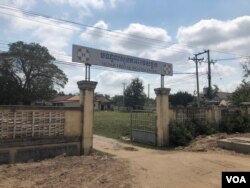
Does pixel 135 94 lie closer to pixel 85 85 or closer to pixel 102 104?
pixel 102 104

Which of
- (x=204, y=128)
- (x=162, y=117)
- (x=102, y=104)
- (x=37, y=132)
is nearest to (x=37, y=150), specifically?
(x=37, y=132)

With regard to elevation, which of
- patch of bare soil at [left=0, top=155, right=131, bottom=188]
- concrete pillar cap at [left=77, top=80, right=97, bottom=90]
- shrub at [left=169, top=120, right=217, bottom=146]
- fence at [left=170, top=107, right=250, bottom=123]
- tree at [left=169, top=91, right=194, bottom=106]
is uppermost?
tree at [left=169, top=91, right=194, bottom=106]

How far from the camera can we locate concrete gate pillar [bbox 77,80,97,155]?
41.7 feet

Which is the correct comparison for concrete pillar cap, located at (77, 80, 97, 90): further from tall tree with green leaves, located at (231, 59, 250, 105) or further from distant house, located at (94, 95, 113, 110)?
distant house, located at (94, 95, 113, 110)

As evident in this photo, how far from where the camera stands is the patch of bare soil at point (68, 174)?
26.0 ft

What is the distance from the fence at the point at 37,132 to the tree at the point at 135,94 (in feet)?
193

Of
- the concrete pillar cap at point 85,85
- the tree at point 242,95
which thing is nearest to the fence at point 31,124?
the concrete pillar cap at point 85,85

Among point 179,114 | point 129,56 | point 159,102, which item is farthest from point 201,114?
point 129,56

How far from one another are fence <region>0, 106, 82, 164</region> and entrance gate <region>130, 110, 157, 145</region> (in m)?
5.12

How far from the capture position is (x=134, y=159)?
11398mm

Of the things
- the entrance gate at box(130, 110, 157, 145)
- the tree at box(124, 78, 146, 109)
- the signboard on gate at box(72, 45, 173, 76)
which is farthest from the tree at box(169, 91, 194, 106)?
the signboard on gate at box(72, 45, 173, 76)

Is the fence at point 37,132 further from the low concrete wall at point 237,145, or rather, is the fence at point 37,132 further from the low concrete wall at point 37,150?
the low concrete wall at point 237,145

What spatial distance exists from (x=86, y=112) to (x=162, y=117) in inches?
193

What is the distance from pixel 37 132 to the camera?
1136 cm
